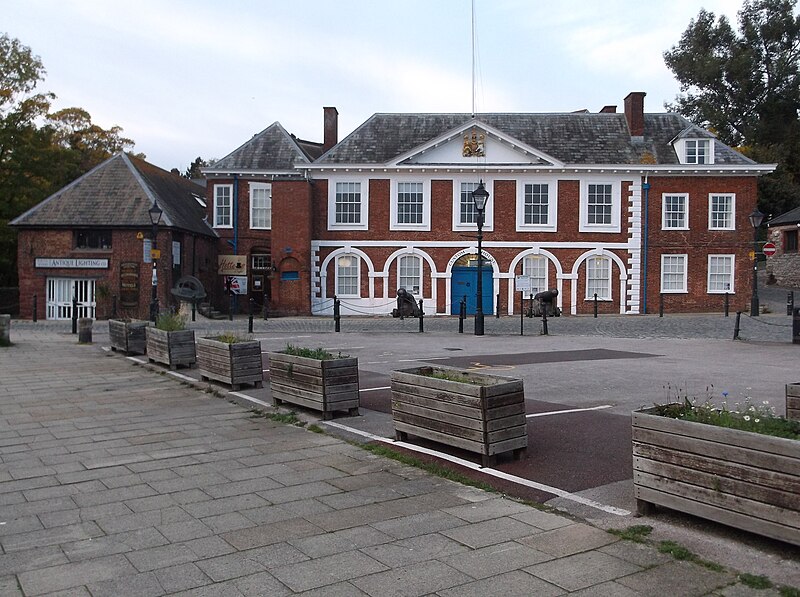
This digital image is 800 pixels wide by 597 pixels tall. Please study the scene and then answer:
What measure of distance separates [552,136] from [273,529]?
3449 cm

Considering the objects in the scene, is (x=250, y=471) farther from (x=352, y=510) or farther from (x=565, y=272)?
(x=565, y=272)

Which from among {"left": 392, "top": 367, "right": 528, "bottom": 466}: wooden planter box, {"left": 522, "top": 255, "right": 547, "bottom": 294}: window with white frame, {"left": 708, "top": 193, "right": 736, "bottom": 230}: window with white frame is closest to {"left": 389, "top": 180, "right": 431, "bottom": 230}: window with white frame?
{"left": 522, "top": 255, "right": 547, "bottom": 294}: window with white frame

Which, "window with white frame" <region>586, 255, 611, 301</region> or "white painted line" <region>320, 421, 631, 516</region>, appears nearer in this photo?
"white painted line" <region>320, 421, 631, 516</region>

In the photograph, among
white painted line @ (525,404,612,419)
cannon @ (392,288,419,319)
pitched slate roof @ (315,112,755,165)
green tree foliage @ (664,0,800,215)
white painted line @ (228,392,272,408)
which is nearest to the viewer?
white painted line @ (525,404,612,419)

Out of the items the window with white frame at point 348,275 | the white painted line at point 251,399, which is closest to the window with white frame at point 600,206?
the window with white frame at point 348,275

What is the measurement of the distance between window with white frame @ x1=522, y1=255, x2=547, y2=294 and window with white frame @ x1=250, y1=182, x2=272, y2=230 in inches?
519

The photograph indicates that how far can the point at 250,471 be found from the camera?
716cm

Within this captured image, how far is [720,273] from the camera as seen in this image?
35.8 metres

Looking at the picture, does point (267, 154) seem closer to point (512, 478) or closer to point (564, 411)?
point (564, 411)

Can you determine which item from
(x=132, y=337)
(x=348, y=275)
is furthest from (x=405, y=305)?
(x=132, y=337)

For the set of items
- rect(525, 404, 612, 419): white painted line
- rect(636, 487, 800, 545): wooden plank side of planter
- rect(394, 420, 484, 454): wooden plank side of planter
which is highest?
rect(636, 487, 800, 545): wooden plank side of planter

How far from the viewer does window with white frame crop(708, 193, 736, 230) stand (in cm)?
3572

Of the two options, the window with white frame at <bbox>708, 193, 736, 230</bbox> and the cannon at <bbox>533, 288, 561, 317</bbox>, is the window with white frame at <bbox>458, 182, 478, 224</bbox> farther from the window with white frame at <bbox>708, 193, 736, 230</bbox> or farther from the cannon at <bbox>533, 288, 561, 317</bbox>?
the window with white frame at <bbox>708, 193, 736, 230</bbox>

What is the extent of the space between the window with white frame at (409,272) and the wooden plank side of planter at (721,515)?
3075cm
